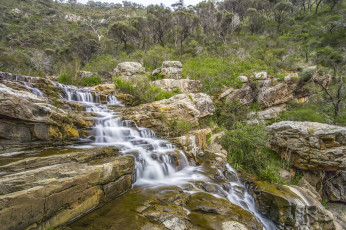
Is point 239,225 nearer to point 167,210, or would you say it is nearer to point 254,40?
point 167,210

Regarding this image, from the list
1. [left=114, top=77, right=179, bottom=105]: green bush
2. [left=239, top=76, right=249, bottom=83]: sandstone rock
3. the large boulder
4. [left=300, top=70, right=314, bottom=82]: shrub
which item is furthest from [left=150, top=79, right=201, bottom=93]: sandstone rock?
[left=300, top=70, right=314, bottom=82]: shrub

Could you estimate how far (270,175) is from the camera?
6.55 m

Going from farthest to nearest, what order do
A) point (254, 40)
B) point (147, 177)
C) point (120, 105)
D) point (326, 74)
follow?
point (254, 40) < point (326, 74) < point (120, 105) < point (147, 177)

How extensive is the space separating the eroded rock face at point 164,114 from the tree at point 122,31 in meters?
19.5

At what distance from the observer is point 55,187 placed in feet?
9.79

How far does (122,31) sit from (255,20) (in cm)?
2306

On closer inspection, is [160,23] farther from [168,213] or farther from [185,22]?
[168,213]

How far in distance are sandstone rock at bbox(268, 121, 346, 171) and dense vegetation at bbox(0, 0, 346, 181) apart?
1.26 m

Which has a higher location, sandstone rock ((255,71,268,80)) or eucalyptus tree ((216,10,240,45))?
eucalyptus tree ((216,10,240,45))

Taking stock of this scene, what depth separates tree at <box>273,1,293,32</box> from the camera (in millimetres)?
28359

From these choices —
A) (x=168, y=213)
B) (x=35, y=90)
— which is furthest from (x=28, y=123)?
(x=35, y=90)

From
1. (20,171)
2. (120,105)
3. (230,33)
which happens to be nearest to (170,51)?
(230,33)

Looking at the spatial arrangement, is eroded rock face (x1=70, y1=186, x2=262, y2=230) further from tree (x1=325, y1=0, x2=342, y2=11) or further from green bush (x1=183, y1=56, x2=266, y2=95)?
tree (x1=325, y1=0, x2=342, y2=11)

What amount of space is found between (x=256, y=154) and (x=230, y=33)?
2564cm
